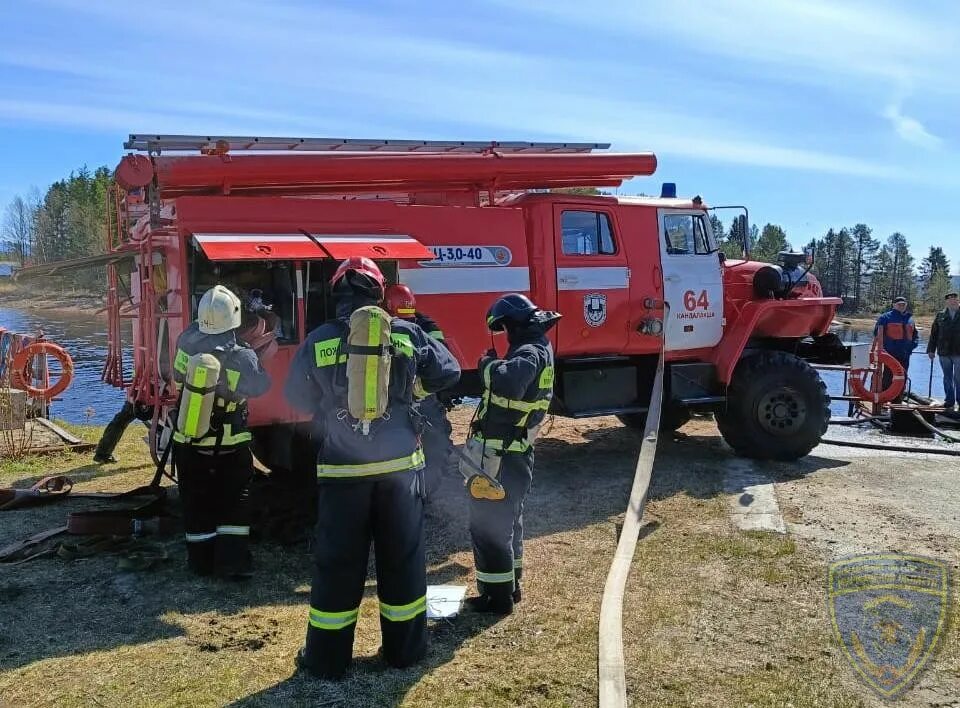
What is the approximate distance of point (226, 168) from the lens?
5.48 meters

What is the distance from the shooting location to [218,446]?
490 cm

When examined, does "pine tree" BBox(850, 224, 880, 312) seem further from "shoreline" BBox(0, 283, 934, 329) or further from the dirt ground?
the dirt ground

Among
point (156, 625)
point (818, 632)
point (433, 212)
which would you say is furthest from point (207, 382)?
point (818, 632)

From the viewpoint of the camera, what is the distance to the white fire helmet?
4.73 meters

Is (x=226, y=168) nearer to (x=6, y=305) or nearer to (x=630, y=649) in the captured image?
(x=630, y=649)

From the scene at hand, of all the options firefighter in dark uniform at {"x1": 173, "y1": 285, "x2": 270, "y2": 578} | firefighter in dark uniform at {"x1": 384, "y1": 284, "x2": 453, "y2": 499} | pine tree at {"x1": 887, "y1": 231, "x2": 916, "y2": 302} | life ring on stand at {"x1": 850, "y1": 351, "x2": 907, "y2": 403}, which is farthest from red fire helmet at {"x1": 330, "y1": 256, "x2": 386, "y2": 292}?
pine tree at {"x1": 887, "y1": 231, "x2": 916, "y2": 302}

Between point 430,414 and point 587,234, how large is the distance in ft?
→ 7.96

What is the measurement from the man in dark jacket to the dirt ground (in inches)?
196

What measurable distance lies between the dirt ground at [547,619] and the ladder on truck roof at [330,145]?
2.76 meters

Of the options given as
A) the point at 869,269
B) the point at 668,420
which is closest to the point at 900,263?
the point at 869,269

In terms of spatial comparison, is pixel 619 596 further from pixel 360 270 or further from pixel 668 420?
pixel 668 420

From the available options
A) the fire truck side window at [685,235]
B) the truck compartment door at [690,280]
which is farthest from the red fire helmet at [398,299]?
the fire truck side window at [685,235]

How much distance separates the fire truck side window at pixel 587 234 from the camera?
22.6 feet

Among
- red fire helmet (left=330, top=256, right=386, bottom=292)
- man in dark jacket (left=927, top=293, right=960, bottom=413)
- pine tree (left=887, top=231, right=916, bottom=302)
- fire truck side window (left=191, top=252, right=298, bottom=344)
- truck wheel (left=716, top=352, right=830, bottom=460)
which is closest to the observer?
red fire helmet (left=330, top=256, right=386, bottom=292)
